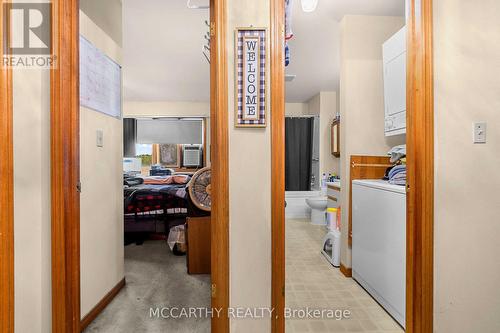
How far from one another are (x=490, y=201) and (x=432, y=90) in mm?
651

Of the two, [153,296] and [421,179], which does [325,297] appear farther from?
[153,296]

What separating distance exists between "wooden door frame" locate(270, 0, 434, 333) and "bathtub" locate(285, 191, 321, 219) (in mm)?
3506

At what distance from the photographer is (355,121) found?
240 cm

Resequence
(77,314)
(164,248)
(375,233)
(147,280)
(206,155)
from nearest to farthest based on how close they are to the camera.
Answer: (77,314)
(375,233)
(147,280)
(164,248)
(206,155)

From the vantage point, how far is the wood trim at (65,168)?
4.31 ft

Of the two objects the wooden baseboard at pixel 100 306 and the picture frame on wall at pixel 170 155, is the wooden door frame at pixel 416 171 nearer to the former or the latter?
the wooden baseboard at pixel 100 306

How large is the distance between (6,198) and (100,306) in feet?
3.57

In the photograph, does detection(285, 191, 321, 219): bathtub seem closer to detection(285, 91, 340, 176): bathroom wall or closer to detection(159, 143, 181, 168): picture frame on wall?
detection(285, 91, 340, 176): bathroom wall

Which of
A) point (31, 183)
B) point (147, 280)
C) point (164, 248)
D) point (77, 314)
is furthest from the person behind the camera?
point (164, 248)

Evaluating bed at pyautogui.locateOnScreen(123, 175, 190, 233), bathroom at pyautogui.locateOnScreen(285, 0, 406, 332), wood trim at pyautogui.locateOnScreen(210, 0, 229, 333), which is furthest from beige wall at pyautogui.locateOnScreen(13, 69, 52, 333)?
bed at pyautogui.locateOnScreen(123, 175, 190, 233)

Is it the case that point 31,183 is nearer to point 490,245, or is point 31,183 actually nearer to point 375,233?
point 375,233

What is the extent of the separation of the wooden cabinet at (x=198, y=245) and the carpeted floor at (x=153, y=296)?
8 cm

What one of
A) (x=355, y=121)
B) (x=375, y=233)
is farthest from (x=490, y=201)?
(x=355, y=121)

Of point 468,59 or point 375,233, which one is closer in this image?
point 468,59
